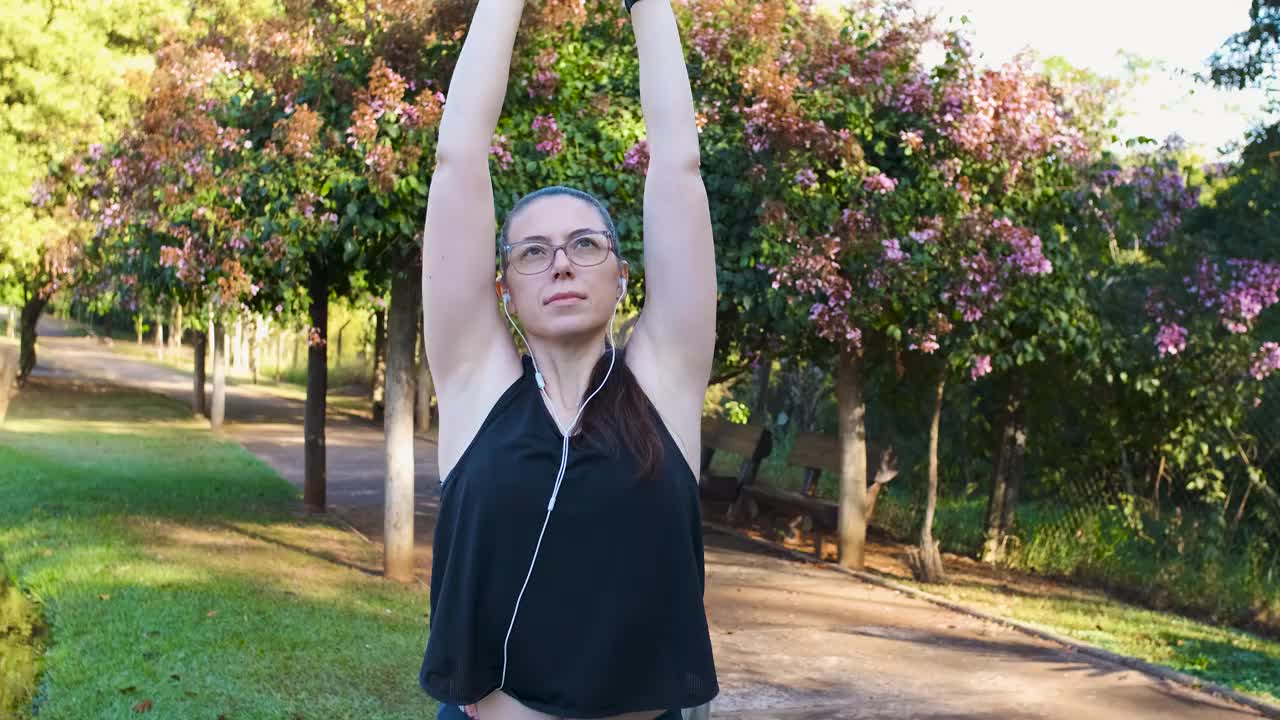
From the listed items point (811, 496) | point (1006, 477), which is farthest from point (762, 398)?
point (1006, 477)

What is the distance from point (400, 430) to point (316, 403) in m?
3.63

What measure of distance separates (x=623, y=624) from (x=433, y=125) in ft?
22.6

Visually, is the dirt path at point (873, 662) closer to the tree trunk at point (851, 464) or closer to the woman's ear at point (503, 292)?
the tree trunk at point (851, 464)

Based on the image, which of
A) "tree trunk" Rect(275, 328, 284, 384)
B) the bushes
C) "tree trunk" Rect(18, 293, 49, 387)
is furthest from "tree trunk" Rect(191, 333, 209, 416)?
the bushes

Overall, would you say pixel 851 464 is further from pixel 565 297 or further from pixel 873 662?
pixel 565 297

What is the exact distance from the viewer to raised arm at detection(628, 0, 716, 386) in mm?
2225

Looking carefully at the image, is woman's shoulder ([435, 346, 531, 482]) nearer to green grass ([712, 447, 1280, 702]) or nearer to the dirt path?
the dirt path

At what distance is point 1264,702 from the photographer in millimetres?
7109

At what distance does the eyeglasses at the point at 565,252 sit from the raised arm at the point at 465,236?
0.17 ft

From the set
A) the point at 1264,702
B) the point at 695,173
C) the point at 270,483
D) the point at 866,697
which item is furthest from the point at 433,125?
the point at 270,483

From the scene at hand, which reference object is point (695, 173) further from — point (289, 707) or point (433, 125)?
point (433, 125)

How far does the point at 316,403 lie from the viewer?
12.9m

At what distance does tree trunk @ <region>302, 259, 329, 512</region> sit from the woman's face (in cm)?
991

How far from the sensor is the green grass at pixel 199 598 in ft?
21.9
